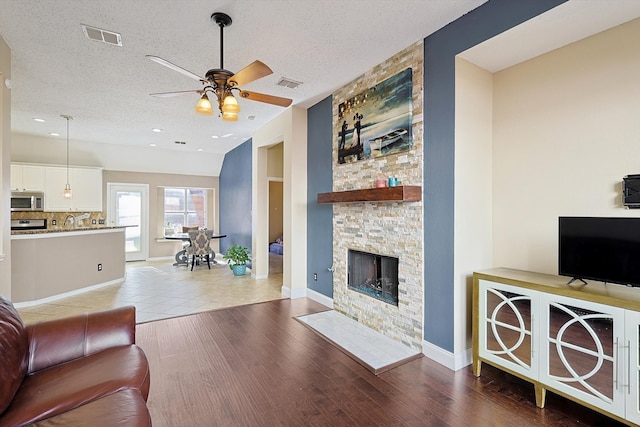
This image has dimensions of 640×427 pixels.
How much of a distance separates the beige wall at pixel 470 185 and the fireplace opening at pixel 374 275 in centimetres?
71

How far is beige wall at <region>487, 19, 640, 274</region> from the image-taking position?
2.18 m

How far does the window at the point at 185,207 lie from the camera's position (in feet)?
29.5

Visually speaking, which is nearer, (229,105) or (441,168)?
(229,105)

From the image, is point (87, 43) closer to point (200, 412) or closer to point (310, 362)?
point (200, 412)

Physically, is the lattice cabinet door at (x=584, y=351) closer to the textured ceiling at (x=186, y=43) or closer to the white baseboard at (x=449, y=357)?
the white baseboard at (x=449, y=357)

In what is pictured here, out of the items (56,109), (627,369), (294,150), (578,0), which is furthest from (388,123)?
(56,109)

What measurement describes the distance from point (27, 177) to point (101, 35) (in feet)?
19.5

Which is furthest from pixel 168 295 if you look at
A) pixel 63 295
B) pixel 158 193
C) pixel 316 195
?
pixel 158 193

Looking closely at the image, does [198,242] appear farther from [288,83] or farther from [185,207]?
[288,83]

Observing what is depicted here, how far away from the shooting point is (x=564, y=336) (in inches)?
78.9

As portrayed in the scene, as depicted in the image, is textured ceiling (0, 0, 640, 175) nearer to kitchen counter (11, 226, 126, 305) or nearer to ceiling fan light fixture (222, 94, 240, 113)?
ceiling fan light fixture (222, 94, 240, 113)

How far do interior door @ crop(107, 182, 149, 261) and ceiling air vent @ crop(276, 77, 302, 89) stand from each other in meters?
6.42

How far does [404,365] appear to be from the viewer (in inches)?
107

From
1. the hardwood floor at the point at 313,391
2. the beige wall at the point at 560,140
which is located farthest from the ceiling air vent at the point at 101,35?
the beige wall at the point at 560,140
